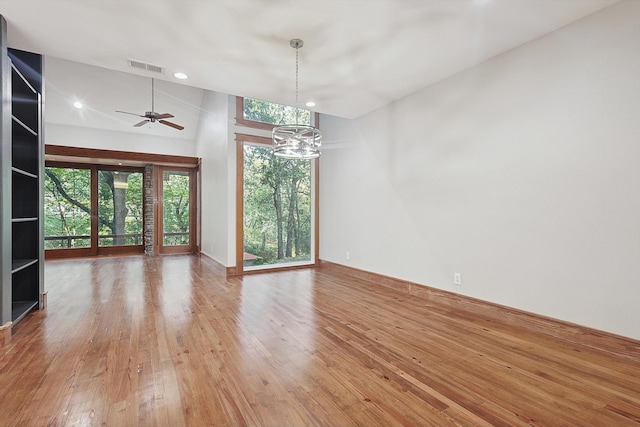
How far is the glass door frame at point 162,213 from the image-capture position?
26.7ft

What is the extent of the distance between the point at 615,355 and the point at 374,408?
2185 mm

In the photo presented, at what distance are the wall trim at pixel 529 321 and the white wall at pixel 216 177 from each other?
3.14 metres

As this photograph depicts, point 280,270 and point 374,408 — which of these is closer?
point 374,408

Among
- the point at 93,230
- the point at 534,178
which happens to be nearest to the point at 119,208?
the point at 93,230

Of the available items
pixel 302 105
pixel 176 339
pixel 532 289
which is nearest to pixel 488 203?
pixel 532 289

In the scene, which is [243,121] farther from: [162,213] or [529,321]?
[529,321]

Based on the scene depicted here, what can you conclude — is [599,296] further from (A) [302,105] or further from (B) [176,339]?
(A) [302,105]

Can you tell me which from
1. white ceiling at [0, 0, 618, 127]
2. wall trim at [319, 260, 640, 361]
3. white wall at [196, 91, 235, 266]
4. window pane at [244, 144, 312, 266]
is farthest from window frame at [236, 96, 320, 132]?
wall trim at [319, 260, 640, 361]

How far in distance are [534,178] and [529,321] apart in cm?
144

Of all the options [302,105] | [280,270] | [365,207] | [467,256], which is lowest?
[280,270]

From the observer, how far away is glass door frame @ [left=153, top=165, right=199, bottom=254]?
26.7 feet

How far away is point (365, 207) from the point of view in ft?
16.6

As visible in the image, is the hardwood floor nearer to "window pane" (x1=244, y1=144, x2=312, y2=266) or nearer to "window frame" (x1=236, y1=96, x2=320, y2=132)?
"window pane" (x1=244, y1=144, x2=312, y2=266)

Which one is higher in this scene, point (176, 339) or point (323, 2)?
point (323, 2)
